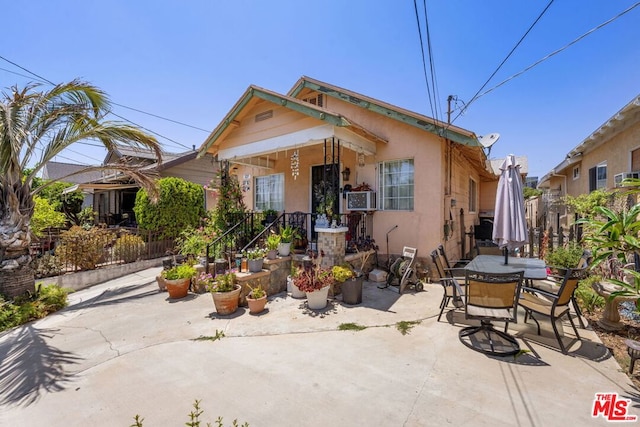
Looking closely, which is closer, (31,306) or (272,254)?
(31,306)

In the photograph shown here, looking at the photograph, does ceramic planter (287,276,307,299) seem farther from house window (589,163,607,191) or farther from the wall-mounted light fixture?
house window (589,163,607,191)

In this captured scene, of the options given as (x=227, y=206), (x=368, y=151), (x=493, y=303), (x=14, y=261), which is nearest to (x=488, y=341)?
(x=493, y=303)

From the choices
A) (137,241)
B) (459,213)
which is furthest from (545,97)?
(137,241)

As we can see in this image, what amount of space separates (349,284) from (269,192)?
19.9 ft

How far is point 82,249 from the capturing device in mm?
7926

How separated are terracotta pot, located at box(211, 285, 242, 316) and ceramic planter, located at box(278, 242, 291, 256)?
5.78 ft

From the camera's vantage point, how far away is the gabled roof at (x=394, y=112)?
6.30 meters

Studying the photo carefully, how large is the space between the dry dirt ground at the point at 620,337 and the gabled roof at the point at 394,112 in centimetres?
396

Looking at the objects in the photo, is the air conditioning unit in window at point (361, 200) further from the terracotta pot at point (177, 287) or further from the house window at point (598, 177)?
the house window at point (598, 177)

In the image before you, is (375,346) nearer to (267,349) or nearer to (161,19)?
(267,349)

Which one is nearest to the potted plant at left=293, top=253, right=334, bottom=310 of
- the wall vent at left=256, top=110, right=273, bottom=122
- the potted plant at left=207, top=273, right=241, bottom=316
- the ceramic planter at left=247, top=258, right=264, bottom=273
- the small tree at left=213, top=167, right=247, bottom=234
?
the ceramic planter at left=247, top=258, right=264, bottom=273

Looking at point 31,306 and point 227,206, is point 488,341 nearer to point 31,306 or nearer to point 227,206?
point 227,206

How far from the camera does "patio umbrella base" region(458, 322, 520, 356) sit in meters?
3.54

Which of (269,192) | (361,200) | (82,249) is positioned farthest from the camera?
(269,192)
